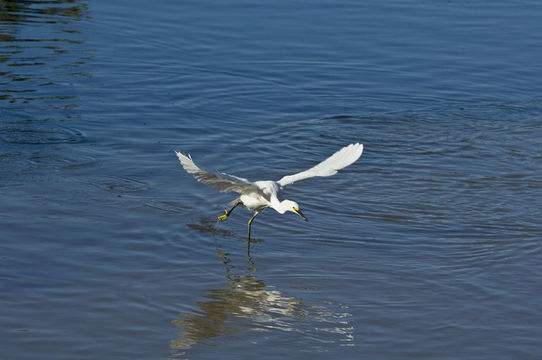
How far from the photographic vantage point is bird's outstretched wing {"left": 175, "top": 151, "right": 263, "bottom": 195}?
27.3ft

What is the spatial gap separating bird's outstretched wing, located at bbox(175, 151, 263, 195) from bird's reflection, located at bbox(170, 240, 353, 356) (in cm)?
102

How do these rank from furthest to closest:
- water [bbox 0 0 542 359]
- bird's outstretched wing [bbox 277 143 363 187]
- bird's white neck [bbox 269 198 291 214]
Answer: bird's outstretched wing [bbox 277 143 363 187]
bird's white neck [bbox 269 198 291 214]
water [bbox 0 0 542 359]

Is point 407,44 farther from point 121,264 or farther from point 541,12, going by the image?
point 121,264

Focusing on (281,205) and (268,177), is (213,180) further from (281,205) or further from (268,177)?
(268,177)

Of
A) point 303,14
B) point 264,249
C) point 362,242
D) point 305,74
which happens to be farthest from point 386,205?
point 303,14

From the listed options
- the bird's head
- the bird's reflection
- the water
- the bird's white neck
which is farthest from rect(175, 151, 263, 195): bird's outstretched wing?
the bird's reflection

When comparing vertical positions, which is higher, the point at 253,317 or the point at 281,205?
the point at 281,205

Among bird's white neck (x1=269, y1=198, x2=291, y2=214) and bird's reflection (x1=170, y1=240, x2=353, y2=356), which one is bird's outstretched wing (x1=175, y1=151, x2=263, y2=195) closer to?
bird's white neck (x1=269, y1=198, x2=291, y2=214)

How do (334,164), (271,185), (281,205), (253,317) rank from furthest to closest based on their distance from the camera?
(334,164)
(271,185)
(281,205)
(253,317)

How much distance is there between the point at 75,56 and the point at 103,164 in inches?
225

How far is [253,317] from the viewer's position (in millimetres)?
7812

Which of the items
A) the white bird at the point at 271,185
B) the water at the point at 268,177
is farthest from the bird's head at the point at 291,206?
the water at the point at 268,177

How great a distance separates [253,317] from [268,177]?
4049mm

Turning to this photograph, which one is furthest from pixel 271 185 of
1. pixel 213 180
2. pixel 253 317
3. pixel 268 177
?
pixel 268 177
